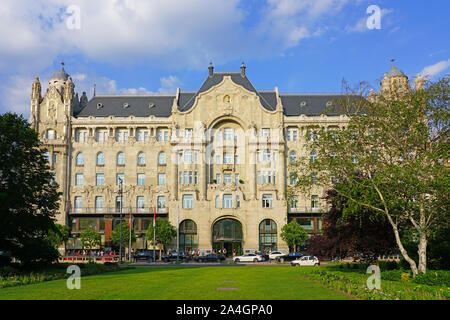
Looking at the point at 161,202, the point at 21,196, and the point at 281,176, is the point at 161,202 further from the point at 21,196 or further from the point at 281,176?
the point at 21,196

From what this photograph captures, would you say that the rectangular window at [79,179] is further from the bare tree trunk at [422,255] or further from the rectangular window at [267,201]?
the bare tree trunk at [422,255]

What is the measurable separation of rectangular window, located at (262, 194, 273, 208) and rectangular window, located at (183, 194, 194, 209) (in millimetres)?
12969

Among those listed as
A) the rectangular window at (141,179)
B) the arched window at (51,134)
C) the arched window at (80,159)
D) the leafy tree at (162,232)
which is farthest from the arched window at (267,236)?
the arched window at (51,134)

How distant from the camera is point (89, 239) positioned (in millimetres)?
73312

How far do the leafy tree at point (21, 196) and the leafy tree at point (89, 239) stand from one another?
38.2 m

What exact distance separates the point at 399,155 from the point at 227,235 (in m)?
49.6

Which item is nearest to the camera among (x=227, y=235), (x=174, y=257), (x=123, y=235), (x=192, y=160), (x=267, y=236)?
(x=174, y=257)

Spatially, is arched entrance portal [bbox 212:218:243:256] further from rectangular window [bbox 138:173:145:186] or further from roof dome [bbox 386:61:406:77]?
roof dome [bbox 386:61:406:77]

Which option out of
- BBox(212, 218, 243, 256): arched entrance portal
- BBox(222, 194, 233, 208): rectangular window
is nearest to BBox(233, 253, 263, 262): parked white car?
BBox(212, 218, 243, 256): arched entrance portal

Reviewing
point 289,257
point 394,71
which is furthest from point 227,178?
point 394,71

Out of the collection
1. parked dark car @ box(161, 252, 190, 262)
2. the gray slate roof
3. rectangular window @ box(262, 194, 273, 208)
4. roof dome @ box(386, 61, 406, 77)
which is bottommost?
parked dark car @ box(161, 252, 190, 262)

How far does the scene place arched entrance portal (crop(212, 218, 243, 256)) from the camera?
77.7 meters

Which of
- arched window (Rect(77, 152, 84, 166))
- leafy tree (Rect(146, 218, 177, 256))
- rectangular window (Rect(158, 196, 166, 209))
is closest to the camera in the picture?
leafy tree (Rect(146, 218, 177, 256))

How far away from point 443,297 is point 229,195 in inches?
2332
